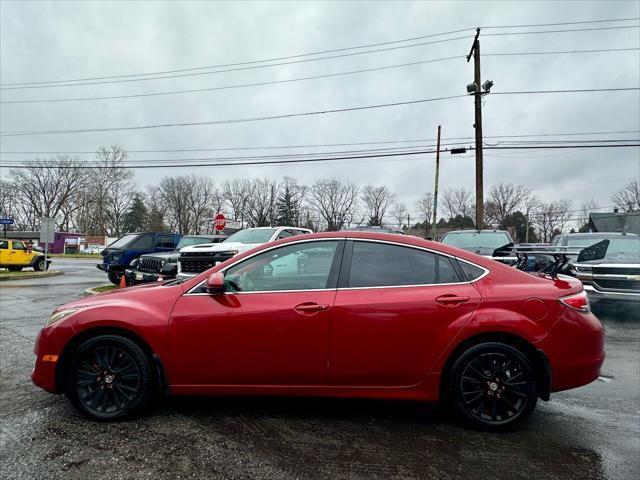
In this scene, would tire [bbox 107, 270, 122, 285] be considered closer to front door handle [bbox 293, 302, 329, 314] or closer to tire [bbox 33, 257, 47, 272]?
tire [bbox 33, 257, 47, 272]

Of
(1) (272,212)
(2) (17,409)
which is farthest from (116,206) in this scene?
(2) (17,409)

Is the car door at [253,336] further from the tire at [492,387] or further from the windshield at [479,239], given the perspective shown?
the windshield at [479,239]

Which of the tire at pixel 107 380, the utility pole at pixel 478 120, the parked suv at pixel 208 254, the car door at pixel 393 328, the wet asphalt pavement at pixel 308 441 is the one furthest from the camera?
the utility pole at pixel 478 120

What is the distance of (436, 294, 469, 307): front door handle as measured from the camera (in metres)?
2.97

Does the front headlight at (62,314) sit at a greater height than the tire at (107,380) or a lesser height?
greater

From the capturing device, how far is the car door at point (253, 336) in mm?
2967

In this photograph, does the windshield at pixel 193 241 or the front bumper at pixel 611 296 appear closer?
the front bumper at pixel 611 296

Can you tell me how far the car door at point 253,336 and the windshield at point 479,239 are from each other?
7.35 metres

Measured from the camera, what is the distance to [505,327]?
2.94 m

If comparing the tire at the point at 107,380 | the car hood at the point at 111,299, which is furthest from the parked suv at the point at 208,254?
the tire at the point at 107,380

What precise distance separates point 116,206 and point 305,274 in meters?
76.4

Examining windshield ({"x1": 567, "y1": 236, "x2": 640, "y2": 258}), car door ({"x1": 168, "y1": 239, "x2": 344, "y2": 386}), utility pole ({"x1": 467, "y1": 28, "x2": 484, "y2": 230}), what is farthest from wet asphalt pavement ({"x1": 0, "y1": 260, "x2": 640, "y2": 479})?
utility pole ({"x1": 467, "y1": 28, "x2": 484, "y2": 230})

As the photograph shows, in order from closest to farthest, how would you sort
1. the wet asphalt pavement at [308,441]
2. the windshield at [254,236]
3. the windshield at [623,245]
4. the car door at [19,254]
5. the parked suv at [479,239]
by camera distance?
the wet asphalt pavement at [308,441], the windshield at [623,245], the windshield at [254,236], the parked suv at [479,239], the car door at [19,254]

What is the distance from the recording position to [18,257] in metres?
19.3
